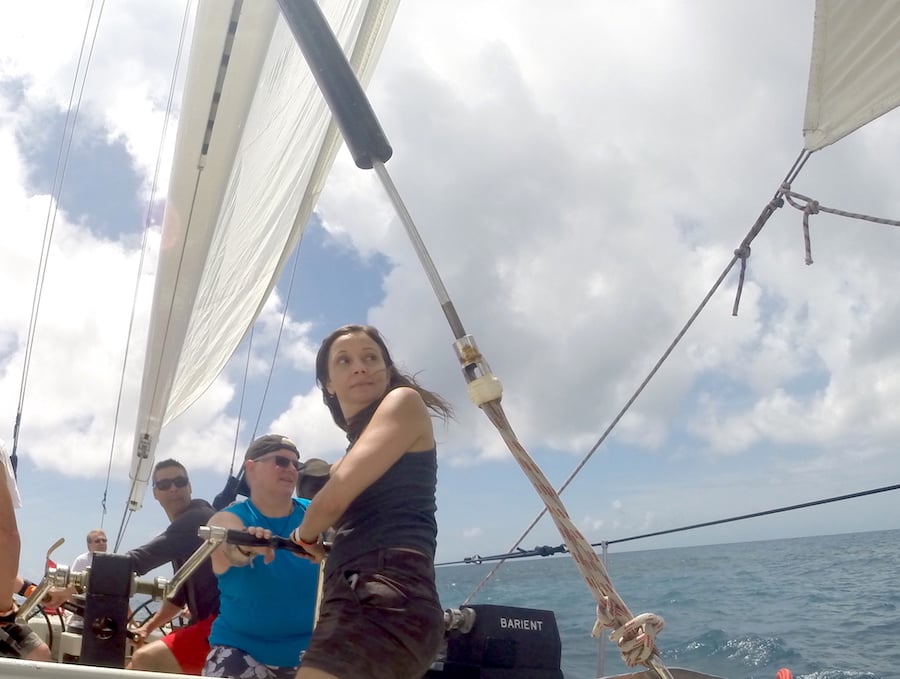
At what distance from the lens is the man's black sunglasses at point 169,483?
4223mm

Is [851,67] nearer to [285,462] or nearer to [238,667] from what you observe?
[285,462]

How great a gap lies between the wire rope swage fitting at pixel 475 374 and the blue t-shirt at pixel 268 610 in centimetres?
125

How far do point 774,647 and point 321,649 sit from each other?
10628 mm

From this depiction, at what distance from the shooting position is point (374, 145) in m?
1.97

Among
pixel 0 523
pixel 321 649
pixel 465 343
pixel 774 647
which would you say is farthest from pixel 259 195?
pixel 774 647

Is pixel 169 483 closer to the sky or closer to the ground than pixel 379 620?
closer to the sky

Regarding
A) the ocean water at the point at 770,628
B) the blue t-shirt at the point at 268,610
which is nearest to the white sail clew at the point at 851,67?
the blue t-shirt at the point at 268,610

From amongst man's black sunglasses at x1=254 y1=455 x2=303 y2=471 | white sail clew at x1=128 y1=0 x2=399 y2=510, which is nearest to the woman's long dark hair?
man's black sunglasses at x1=254 y1=455 x2=303 y2=471

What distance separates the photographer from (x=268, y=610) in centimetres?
255

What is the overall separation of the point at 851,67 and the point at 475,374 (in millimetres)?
1725

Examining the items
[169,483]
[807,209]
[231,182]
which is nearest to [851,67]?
[807,209]

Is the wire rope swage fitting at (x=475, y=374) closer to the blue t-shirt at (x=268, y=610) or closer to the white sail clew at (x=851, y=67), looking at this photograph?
the blue t-shirt at (x=268, y=610)

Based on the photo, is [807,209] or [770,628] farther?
[770,628]

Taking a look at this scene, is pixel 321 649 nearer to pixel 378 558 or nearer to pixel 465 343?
pixel 378 558
